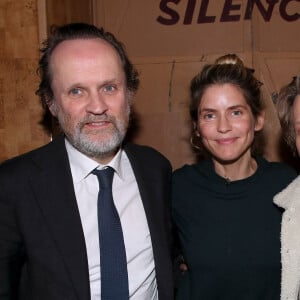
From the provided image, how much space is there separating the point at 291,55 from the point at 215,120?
3.45 feet

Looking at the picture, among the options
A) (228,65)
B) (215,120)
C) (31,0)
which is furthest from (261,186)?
(31,0)

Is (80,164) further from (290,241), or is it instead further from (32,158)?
(290,241)

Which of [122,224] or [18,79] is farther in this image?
[18,79]

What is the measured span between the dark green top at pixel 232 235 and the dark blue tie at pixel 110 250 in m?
0.36

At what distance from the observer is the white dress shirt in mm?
1385

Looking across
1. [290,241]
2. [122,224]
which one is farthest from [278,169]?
[122,224]

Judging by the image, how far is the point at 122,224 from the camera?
57.0 inches

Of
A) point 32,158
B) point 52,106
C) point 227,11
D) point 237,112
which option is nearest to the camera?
point 32,158

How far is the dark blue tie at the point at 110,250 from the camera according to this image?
1.35 metres

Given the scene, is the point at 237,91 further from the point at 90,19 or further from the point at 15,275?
the point at 90,19

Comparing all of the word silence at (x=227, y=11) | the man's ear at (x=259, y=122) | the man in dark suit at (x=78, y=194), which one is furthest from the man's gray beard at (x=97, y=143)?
the word silence at (x=227, y=11)

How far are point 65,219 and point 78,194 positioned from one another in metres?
0.11

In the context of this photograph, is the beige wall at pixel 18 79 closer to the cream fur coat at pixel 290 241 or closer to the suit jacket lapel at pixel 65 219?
the suit jacket lapel at pixel 65 219

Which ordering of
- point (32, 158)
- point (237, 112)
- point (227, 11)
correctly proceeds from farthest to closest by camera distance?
point (227, 11)
point (237, 112)
point (32, 158)
